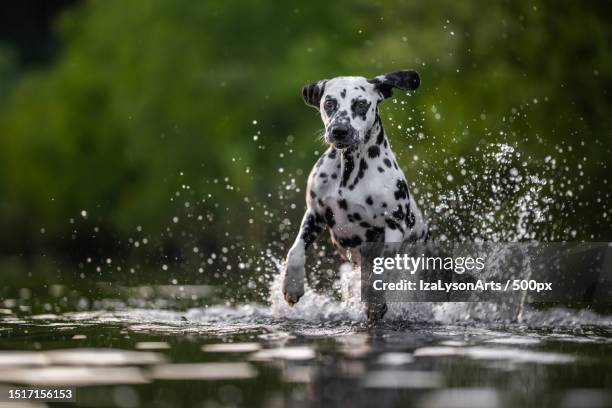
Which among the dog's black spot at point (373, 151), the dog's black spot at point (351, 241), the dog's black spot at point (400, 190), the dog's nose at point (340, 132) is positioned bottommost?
the dog's black spot at point (351, 241)

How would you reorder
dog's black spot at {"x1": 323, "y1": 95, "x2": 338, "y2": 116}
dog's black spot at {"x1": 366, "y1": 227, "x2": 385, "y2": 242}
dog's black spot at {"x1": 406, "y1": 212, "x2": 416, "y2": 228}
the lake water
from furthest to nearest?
dog's black spot at {"x1": 406, "y1": 212, "x2": 416, "y2": 228}, dog's black spot at {"x1": 366, "y1": 227, "x2": 385, "y2": 242}, dog's black spot at {"x1": 323, "y1": 95, "x2": 338, "y2": 116}, the lake water

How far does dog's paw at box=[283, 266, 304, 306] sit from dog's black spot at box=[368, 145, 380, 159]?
41.3 inches

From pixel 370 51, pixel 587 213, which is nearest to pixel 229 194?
pixel 370 51

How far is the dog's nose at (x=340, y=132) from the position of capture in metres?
9.59

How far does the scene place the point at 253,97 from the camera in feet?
109

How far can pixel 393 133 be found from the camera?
25.0 m

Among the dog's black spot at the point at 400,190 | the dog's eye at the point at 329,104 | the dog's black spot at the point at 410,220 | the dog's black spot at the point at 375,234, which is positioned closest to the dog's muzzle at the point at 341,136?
the dog's eye at the point at 329,104

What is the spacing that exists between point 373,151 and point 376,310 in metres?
1.23

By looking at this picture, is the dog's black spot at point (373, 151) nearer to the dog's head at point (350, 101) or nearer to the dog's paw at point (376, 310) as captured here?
the dog's head at point (350, 101)

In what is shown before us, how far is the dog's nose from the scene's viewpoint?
9.59 m

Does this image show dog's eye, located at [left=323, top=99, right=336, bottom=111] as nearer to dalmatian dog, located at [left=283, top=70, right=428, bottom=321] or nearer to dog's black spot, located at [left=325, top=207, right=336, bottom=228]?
dalmatian dog, located at [left=283, top=70, right=428, bottom=321]

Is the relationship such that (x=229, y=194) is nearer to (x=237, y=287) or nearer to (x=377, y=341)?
(x=237, y=287)

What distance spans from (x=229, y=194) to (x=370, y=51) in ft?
16.0

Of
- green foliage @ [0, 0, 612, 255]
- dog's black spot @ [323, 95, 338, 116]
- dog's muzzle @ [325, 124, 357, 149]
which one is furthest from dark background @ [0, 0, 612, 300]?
dog's muzzle @ [325, 124, 357, 149]
